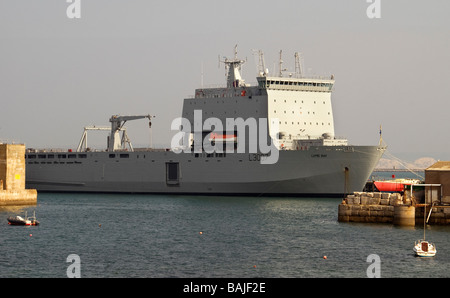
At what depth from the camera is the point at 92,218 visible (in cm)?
4747

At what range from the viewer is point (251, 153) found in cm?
6075

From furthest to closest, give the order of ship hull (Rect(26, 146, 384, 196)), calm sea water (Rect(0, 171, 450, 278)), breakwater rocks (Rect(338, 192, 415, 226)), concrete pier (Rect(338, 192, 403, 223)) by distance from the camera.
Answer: ship hull (Rect(26, 146, 384, 196)) → concrete pier (Rect(338, 192, 403, 223)) → breakwater rocks (Rect(338, 192, 415, 226)) → calm sea water (Rect(0, 171, 450, 278))

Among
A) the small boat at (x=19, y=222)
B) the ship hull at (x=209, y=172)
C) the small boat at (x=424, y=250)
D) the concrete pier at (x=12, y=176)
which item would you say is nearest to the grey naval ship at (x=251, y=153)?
the ship hull at (x=209, y=172)

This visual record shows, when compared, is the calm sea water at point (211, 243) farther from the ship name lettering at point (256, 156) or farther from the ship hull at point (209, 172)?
the ship name lettering at point (256, 156)

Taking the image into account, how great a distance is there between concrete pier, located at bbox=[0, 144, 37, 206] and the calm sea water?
172 cm

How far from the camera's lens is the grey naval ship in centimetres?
5884

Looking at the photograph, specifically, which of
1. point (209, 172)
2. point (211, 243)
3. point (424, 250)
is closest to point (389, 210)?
point (424, 250)

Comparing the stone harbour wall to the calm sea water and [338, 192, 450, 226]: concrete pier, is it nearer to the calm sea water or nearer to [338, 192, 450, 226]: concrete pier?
[338, 192, 450, 226]: concrete pier

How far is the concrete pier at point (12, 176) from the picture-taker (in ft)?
180

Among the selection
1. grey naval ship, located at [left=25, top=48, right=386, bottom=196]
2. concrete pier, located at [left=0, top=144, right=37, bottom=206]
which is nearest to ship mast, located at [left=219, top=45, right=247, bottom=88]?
grey naval ship, located at [left=25, top=48, right=386, bottom=196]

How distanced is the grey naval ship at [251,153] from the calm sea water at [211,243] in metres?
5.23
